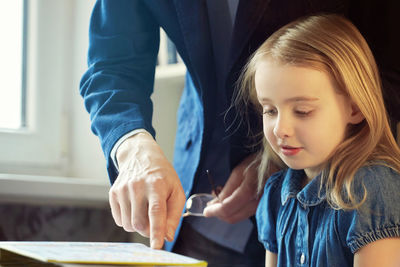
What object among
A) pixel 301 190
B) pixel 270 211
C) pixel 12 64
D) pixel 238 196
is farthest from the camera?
pixel 12 64

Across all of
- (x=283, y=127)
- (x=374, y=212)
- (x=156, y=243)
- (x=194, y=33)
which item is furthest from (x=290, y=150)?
(x=194, y=33)

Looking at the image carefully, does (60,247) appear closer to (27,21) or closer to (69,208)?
(69,208)

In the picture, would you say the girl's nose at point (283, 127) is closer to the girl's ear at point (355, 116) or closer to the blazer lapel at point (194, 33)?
the girl's ear at point (355, 116)

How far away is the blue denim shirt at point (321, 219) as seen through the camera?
80 centimetres

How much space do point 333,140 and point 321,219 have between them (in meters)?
0.13

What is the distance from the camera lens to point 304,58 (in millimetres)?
861

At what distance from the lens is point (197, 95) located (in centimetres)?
118

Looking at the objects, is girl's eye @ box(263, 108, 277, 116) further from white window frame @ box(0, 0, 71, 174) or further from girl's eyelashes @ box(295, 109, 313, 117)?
white window frame @ box(0, 0, 71, 174)

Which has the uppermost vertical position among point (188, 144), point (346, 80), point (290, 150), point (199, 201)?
point (346, 80)

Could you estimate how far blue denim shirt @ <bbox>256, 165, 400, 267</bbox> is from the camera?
80 centimetres

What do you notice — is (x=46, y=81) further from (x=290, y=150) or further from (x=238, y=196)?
(x=290, y=150)

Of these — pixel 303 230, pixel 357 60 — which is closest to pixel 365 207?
pixel 303 230

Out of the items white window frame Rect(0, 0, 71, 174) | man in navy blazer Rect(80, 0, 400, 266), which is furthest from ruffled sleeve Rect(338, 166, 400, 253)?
white window frame Rect(0, 0, 71, 174)

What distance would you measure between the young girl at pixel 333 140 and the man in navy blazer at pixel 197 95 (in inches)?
5.0
